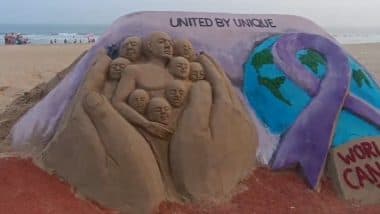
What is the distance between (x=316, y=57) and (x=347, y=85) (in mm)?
475

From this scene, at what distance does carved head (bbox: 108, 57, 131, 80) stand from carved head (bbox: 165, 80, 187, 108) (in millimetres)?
447

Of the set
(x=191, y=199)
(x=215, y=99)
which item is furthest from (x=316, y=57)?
(x=191, y=199)

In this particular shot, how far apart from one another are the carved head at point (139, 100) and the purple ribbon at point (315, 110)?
4.46ft


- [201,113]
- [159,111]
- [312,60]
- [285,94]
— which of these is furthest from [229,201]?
[312,60]

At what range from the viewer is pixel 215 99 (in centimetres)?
502

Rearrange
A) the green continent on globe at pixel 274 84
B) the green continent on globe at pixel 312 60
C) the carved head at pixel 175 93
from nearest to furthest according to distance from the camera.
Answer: the carved head at pixel 175 93 < the green continent on globe at pixel 274 84 < the green continent on globe at pixel 312 60

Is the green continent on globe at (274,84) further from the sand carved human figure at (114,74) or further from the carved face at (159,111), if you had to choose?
the sand carved human figure at (114,74)

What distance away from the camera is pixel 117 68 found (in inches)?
195

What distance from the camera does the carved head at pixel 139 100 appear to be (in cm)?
475

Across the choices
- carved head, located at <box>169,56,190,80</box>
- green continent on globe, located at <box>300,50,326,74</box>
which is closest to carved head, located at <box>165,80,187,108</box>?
carved head, located at <box>169,56,190,80</box>

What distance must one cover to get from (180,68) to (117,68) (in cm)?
56

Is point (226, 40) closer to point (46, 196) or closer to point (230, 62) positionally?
point (230, 62)

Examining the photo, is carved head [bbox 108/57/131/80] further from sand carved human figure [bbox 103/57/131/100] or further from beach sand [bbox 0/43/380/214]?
beach sand [bbox 0/43/380/214]

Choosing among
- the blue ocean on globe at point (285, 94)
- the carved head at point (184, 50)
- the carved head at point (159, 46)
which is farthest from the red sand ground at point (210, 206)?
the carved head at point (159, 46)
